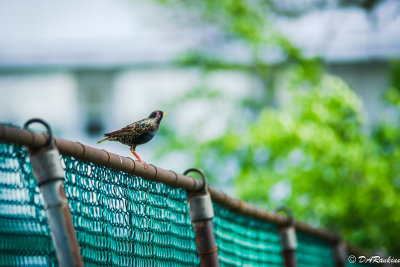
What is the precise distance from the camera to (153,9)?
42.1ft

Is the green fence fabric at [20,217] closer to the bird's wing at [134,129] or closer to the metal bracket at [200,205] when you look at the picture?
the metal bracket at [200,205]

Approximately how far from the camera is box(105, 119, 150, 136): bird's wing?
3.08 metres

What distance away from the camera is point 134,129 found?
316 cm

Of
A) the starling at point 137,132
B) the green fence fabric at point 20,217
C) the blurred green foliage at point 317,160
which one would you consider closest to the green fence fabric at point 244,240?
the starling at point 137,132

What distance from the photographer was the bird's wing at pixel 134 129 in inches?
121

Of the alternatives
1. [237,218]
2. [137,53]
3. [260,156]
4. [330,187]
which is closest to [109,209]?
[237,218]

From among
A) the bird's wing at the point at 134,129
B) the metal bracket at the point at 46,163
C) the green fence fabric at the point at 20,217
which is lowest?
the green fence fabric at the point at 20,217

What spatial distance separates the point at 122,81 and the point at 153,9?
5.12 meters

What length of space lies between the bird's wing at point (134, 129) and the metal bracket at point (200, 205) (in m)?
0.42

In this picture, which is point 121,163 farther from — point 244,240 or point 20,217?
point 244,240

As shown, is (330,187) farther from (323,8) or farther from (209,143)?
(323,8)

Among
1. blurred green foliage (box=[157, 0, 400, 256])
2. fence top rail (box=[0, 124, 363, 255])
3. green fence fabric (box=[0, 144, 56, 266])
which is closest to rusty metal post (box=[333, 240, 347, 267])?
fence top rail (box=[0, 124, 363, 255])

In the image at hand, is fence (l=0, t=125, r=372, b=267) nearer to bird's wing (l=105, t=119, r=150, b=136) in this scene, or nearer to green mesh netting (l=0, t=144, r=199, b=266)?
green mesh netting (l=0, t=144, r=199, b=266)

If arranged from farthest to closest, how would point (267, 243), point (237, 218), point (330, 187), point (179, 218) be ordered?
point (330, 187) < point (267, 243) < point (237, 218) < point (179, 218)
